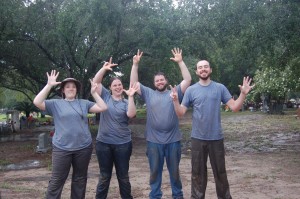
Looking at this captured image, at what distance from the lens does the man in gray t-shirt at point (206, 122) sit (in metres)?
5.09

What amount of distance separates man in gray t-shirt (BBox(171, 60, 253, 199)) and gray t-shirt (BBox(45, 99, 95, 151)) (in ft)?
3.99

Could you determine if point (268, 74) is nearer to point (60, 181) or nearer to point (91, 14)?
point (91, 14)

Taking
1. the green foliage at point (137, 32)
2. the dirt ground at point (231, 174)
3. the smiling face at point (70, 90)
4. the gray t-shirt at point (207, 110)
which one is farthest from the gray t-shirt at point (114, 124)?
the green foliage at point (137, 32)

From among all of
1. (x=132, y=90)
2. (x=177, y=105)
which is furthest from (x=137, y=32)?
(x=177, y=105)

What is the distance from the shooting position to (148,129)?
5523mm

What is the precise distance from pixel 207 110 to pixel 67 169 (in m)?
1.92

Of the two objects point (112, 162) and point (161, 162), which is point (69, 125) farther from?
point (161, 162)

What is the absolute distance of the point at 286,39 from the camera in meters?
12.0

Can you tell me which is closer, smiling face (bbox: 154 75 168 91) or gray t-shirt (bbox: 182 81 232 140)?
gray t-shirt (bbox: 182 81 232 140)

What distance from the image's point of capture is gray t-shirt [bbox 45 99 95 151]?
5004mm

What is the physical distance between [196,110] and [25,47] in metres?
15.1

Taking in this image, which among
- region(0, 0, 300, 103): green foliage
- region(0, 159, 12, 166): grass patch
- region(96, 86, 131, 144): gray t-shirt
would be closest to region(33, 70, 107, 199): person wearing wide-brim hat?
region(96, 86, 131, 144): gray t-shirt

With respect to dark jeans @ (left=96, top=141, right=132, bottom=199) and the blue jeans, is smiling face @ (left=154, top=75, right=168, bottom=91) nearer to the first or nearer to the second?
the blue jeans

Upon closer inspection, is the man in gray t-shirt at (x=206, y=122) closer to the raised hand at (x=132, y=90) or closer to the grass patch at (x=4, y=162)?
the raised hand at (x=132, y=90)
